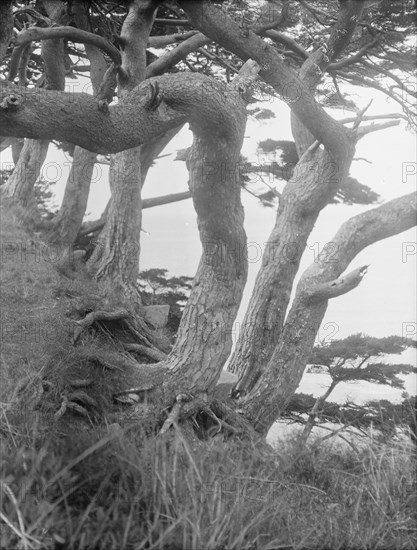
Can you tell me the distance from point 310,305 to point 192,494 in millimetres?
2094

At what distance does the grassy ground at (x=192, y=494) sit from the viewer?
1.41 meters

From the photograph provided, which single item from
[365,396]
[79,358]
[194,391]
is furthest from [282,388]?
[79,358]

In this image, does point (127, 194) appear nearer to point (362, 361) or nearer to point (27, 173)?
point (27, 173)

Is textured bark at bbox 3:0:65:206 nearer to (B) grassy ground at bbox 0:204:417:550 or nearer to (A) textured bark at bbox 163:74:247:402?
(A) textured bark at bbox 163:74:247:402

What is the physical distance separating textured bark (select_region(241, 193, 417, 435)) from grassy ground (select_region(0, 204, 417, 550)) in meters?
1.31

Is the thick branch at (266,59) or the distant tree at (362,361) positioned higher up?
the thick branch at (266,59)

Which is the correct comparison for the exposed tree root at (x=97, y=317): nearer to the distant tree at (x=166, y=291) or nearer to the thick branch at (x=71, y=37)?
the distant tree at (x=166, y=291)

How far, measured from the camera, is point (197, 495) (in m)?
1.56

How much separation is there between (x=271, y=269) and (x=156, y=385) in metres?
1.20

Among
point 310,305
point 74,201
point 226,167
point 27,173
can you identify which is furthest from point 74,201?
point 226,167

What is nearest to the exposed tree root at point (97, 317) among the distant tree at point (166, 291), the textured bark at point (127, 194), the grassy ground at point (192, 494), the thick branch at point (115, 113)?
the textured bark at point (127, 194)

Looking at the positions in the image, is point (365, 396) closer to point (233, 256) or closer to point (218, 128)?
point (233, 256)

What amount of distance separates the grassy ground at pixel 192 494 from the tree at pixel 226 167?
2.58 feet

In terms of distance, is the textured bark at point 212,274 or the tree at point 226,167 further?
the textured bark at point 212,274
